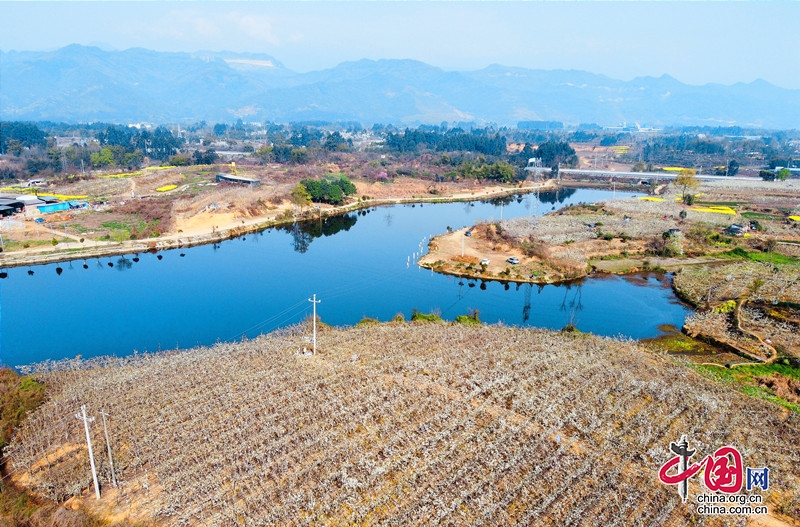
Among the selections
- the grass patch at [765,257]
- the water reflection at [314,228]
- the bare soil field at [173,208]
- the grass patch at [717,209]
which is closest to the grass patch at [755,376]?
the grass patch at [765,257]

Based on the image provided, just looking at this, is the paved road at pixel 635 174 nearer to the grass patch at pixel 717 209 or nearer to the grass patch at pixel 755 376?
the grass patch at pixel 717 209

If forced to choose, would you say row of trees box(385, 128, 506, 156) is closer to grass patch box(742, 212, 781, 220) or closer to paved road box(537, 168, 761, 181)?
paved road box(537, 168, 761, 181)

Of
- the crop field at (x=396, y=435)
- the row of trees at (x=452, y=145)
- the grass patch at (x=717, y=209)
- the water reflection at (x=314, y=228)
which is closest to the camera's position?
the crop field at (x=396, y=435)

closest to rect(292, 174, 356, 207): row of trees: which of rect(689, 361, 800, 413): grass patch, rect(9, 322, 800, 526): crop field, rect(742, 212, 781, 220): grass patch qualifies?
rect(9, 322, 800, 526): crop field

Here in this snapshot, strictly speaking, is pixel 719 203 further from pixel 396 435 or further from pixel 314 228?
pixel 396 435

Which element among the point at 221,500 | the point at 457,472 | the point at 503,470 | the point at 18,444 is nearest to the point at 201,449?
the point at 221,500

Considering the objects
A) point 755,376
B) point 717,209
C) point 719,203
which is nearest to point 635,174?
point 719,203

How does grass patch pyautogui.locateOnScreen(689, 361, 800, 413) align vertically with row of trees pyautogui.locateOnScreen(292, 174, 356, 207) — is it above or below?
below

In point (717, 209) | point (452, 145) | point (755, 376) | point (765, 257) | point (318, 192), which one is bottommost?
point (755, 376)
